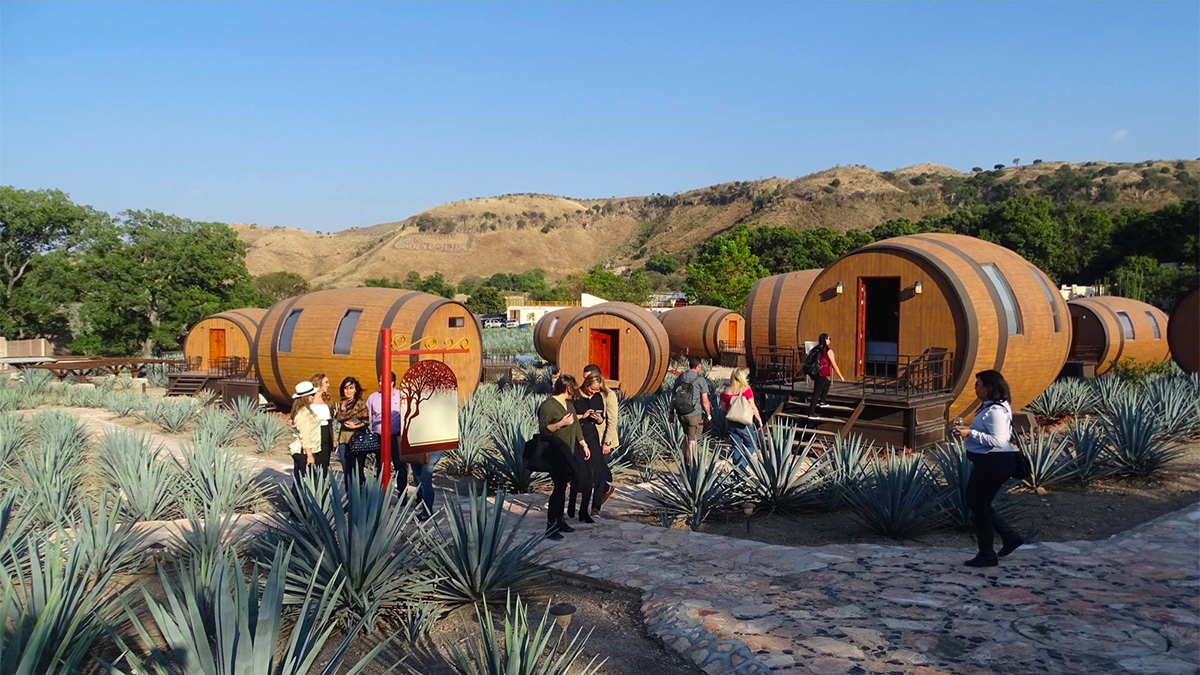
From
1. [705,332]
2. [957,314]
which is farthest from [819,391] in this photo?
[705,332]

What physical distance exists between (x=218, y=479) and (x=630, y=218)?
384ft

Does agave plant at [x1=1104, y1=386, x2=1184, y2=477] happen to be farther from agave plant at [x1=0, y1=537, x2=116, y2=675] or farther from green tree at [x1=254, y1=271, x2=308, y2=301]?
green tree at [x1=254, y1=271, x2=308, y2=301]

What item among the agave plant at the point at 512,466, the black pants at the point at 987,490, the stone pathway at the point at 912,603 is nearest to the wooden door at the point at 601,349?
the agave plant at the point at 512,466

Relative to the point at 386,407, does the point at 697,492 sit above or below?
below

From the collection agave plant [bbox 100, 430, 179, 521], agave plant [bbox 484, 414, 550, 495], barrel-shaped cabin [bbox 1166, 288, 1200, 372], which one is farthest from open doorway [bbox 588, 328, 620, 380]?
barrel-shaped cabin [bbox 1166, 288, 1200, 372]

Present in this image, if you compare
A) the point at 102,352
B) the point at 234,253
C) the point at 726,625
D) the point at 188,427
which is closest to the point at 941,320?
the point at 726,625

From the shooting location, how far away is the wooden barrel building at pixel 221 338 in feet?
72.6

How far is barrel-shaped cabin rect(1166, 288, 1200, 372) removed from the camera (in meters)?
16.9

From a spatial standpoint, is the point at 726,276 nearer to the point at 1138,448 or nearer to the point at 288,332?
the point at 288,332

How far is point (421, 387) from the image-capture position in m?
6.19

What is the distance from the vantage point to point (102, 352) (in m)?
31.9

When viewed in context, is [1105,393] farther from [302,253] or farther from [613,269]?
[302,253]

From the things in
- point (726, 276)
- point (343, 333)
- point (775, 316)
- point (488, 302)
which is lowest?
point (343, 333)

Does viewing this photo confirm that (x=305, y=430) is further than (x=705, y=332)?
No
